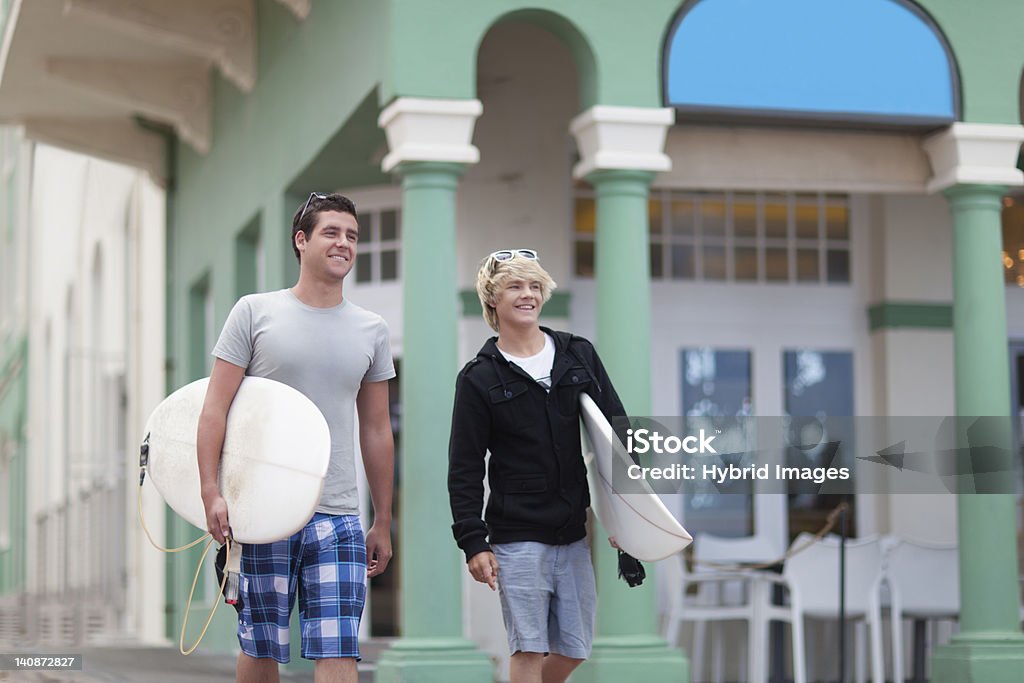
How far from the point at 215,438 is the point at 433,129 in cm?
277

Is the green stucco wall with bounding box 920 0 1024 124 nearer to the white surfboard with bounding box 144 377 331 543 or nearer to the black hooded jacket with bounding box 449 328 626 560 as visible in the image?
the black hooded jacket with bounding box 449 328 626 560

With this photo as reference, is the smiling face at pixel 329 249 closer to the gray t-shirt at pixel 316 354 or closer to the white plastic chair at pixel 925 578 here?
the gray t-shirt at pixel 316 354

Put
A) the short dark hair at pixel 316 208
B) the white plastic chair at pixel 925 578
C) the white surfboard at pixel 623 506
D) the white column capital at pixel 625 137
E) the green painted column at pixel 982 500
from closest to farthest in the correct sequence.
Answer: the white surfboard at pixel 623 506
the short dark hair at pixel 316 208
the white column capital at pixel 625 137
the green painted column at pixel 982 500
the white plastic chair at pixel 925 578

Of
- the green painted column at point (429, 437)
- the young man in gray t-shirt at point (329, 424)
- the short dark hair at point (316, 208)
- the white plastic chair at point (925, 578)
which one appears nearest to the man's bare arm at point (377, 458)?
the young man in gray t-shirt at point (329, 424)

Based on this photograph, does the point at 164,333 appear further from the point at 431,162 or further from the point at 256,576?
the point at 256,576

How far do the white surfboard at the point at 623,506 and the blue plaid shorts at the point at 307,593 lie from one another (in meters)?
0.76

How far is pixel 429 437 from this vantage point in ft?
22.3

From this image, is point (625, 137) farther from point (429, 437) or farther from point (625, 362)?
point (429, 437)

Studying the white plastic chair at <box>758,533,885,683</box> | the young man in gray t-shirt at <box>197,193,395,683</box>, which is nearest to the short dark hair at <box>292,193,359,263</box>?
the young man in gray t-shirt at <box>197,193,395,683</box>

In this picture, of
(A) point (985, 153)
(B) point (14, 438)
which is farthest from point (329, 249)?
(B) point (14, 438)

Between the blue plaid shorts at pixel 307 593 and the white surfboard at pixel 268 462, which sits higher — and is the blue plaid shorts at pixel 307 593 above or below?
below

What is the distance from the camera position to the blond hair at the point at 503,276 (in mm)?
4488

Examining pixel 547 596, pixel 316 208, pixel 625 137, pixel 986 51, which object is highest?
Answer: pixel 986 51

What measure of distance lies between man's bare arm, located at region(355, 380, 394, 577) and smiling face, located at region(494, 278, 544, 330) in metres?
0.45
